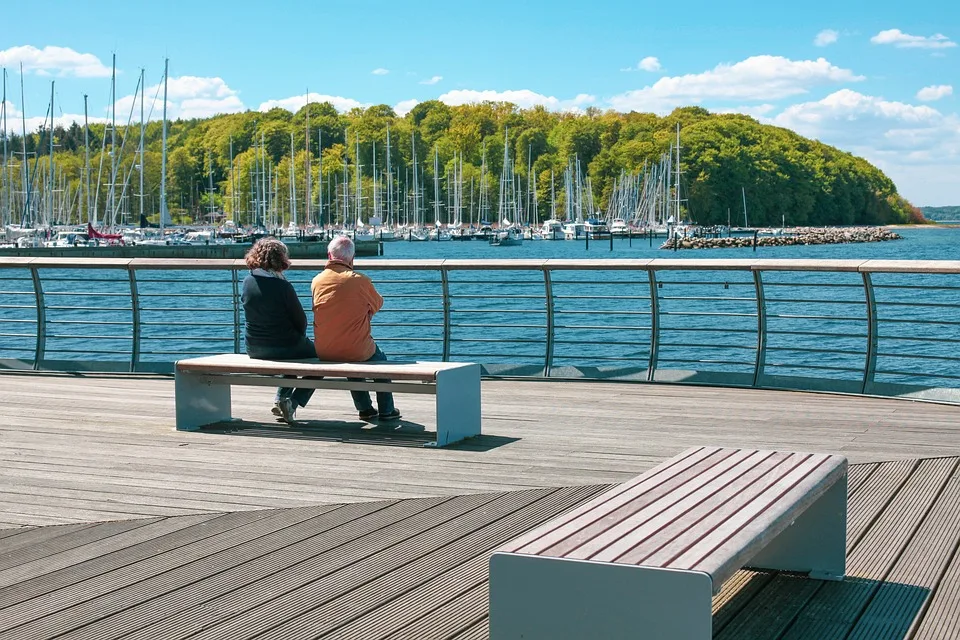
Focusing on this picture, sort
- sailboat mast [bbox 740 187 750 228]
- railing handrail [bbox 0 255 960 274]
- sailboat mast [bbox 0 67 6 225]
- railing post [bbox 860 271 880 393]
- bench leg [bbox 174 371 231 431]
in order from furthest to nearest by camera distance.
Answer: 1. sailboat mast [bbox 740 187 750 228]
2. sailboat mast [bbox 0 67 6 225]
3. railing post [bbox 860 271 880 393]
4. railing handrail [bbox 0 255 960 274]
5. bench leg [bbox 174 371 231 431]

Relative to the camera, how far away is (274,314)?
851cm

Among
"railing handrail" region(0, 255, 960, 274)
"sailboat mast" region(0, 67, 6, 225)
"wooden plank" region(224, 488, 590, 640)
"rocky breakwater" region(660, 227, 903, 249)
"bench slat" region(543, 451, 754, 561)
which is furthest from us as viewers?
"rocky breakwater" region(660, 227, 903, 249)

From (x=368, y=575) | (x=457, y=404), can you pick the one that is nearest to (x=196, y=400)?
(x=457, y=404)

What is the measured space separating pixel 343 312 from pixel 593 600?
508 cm

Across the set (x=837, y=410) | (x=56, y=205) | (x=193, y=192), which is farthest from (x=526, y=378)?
(x=193, y=192)

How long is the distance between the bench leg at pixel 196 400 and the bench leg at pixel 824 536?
4862 mm

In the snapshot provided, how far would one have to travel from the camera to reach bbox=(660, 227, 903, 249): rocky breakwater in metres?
118

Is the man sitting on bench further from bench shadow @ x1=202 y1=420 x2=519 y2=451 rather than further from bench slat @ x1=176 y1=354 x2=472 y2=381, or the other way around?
bench shadow @ x1=202 y1=420 x2=519 y2=451

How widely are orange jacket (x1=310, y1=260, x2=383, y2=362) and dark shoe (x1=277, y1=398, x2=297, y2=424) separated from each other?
1.65 ft

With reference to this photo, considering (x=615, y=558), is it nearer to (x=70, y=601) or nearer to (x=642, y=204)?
(x=70, y=601)

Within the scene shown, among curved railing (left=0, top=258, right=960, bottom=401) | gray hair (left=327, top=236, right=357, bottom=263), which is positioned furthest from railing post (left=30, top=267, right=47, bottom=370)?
gray hair (left=327, top=236, right=357, bottom=263)

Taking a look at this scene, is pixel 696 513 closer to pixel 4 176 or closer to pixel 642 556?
pixel 642 556

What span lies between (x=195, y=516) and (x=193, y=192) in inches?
5769

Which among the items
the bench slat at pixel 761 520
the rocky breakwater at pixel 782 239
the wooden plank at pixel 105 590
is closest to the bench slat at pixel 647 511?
the bench slat at pixel 761 520
